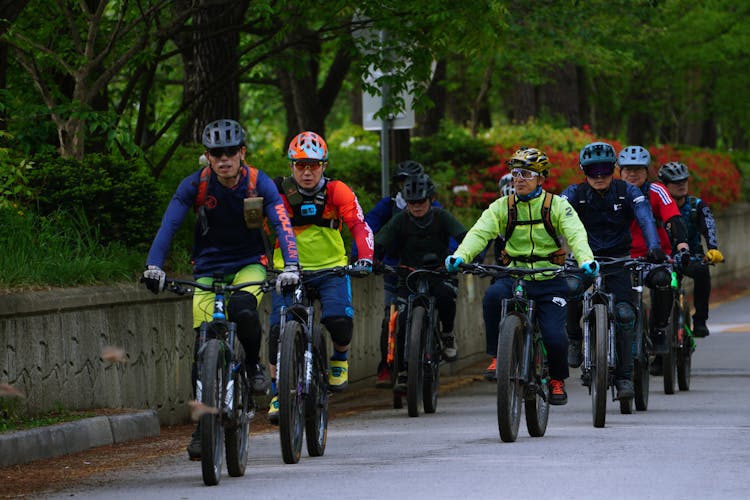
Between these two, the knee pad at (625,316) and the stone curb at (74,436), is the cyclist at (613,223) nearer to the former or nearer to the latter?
the knee pad at (625,316)

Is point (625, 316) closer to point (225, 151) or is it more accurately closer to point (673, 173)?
point (673, 173)

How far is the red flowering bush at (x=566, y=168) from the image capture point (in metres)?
24.0

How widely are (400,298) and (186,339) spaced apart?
69.1 inches

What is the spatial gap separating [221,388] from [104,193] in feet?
16.1

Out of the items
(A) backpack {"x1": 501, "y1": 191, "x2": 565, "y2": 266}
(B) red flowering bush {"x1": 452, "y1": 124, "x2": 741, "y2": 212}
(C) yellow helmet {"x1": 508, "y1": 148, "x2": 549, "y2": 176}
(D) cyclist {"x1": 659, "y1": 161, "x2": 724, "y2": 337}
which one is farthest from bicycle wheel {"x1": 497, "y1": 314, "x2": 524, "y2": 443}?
(B) red flowering bush {"x1": 452, "y1": 124, "x2": 741, "y2": 212}

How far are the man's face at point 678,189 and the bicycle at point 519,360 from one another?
4820 millimetres

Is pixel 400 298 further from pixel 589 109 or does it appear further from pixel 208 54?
pixel 589 109

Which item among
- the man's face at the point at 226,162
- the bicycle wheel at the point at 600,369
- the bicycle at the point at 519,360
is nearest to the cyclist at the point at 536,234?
the bicycle at the point at 519,360

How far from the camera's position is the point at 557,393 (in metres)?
11.1

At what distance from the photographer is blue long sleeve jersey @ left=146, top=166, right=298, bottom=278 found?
9.27 meters

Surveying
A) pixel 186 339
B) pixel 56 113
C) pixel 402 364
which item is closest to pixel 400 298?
pixel 402 364

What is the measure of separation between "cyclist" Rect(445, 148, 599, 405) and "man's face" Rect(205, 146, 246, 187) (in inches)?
84.1

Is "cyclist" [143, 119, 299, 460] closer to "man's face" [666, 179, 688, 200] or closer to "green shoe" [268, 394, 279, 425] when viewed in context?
"green shoe" [268, 394, 279, 425]

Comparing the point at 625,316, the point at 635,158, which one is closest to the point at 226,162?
the point at 625,316
